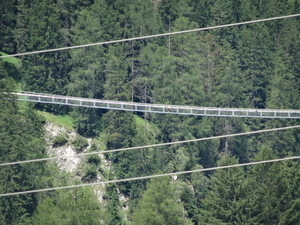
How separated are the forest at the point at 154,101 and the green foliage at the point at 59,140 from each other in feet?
4.62

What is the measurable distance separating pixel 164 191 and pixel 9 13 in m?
24.1

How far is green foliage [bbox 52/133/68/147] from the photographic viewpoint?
5103cm

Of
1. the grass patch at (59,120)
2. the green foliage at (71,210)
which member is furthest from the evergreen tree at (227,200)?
the grass patch at (59,120)

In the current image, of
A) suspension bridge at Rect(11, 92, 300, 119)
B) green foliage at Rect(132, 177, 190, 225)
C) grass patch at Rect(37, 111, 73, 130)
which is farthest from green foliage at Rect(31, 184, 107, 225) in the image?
grass patch at Rect(37, 111, 73, 130)

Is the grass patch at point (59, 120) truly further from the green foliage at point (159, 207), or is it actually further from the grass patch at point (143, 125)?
the green foliage at point (159, 207)

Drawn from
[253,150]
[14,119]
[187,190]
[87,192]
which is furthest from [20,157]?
[253,150]

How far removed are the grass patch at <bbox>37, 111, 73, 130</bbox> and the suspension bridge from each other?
1.47 meters

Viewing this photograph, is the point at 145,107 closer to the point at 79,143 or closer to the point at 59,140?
the point at 79,143

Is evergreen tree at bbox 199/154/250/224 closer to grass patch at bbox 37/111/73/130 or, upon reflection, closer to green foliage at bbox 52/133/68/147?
green foliage at bbox 52/133/68/147

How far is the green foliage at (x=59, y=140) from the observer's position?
2009 inches

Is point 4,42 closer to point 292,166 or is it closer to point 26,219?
point 26,219

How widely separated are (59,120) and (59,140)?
2.73m

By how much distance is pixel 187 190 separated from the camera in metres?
50.3

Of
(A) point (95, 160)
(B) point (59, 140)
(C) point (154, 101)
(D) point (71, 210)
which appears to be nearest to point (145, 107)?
(C) point (154, 101)
